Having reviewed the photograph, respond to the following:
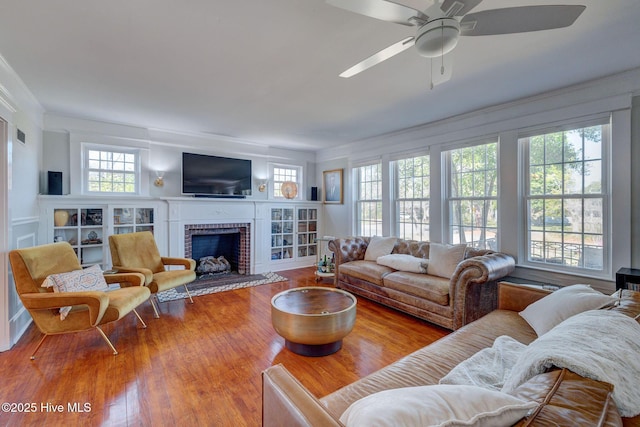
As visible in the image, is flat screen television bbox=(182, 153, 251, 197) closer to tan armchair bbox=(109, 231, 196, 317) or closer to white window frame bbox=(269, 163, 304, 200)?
white window frame bbox=(269, 163, 304, 200)

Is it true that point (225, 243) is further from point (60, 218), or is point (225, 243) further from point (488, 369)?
point (488, 369)

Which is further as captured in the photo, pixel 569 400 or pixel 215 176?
pixel 215 176

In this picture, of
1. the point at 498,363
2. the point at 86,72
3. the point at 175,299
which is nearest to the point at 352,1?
the point at 498,363

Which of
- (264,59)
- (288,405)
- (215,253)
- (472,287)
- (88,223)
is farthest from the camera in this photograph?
(215,253)

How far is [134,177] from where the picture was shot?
4457 mm

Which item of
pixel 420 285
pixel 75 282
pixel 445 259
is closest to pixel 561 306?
pixel 420 285

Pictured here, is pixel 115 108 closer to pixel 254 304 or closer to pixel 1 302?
pixel 1 302

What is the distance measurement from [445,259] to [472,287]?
59 centimetres

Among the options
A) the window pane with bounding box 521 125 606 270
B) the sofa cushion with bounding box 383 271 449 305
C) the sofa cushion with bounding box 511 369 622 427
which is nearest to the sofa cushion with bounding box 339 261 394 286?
the sofa cushion with bounding box 383 271 449 305

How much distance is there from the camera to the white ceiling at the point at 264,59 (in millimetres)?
1807

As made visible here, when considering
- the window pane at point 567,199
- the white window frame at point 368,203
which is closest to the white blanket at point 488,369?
the window pane at point 567,199

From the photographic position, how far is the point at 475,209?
3732 millimetres

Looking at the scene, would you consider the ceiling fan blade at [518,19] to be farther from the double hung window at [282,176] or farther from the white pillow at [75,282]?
the double hung window at [282,176]

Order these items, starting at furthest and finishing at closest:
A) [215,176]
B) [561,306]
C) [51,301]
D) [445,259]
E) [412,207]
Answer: [215,176], [412,207], [445,259], [51,301], [561,306]
